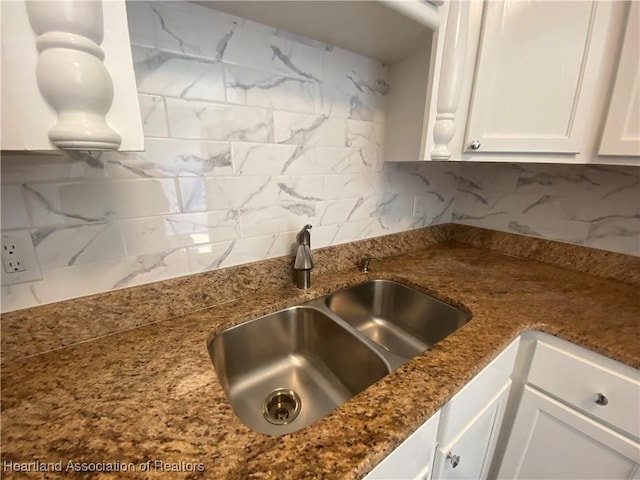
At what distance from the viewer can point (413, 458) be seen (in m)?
0.56

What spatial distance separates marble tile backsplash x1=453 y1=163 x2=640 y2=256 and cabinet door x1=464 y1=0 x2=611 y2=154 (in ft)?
1.64

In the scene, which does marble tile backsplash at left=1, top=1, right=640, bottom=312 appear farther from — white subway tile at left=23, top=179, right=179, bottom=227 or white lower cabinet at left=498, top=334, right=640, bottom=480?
white lower cabinet at left=498, top=334, right=640, bottom=480

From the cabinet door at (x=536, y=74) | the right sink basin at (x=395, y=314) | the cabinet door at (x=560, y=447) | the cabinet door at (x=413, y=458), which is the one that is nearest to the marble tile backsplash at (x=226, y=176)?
the right sink basin at (x=395, y=314)

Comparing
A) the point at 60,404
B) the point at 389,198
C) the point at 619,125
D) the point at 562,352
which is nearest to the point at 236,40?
the point at 389,198

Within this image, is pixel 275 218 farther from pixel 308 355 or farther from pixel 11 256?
pixel 11 256

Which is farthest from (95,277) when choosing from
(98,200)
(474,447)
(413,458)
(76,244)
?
(474,447)

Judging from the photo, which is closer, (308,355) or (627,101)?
(627,101)

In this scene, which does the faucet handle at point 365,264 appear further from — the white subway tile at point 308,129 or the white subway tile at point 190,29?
the white subway tile at point 190,29

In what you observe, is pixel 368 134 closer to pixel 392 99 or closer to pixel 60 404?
pixel 392 99

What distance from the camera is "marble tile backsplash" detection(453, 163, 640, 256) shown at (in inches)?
42.6

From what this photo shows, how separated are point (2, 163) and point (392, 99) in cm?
120

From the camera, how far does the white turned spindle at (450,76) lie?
806mm

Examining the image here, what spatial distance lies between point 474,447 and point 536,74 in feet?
3.75

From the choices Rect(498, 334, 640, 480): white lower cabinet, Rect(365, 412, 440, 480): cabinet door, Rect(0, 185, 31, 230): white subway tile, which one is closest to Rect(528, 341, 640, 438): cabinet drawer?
Rect(498, 334, 640, 480): white lower cabinet
